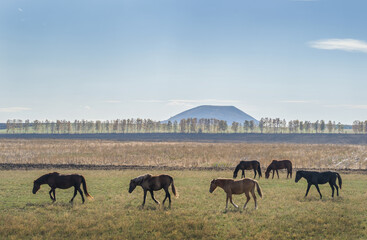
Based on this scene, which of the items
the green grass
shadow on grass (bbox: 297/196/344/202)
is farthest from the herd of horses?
shadow on grass (bbox: 297/196/344/202)

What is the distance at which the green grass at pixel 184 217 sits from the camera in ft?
40.9

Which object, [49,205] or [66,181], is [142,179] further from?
[49,205]

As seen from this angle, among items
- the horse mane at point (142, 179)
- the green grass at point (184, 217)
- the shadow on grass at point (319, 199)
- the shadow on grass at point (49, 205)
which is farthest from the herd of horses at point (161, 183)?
the shadow on grass at point (319, 199)

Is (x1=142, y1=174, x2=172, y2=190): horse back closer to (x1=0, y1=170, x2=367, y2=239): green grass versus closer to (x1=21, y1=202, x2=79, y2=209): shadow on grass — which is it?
(x1=0, y1=170, x2=367, y2=239): green grass

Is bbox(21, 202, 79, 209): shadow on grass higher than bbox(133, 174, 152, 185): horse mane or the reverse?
the reverse

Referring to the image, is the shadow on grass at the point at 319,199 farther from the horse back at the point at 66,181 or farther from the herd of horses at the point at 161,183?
the horse back at the point at 66,181

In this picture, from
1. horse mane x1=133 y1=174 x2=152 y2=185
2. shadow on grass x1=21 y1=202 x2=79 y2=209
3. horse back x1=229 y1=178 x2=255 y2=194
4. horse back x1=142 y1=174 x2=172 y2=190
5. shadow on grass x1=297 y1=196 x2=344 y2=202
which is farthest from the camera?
shadow on grass x1=297 y1=196 x2=344 y2=202

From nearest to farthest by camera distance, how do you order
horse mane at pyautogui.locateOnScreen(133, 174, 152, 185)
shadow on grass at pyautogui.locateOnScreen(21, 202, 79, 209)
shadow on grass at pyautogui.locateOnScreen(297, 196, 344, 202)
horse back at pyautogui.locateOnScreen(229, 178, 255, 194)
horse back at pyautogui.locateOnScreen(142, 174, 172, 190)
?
horse back at pyautogui.locateOnScreen(229, 178, 255, 194) < horse back at pyautogui.locateOnScreen(142, 174, 172, 190) < shadow on grass at pyautogui.locateOnScreen(21, 202, 79, 209) < horse mane at pyautogui.locateOnScreen(133, 174, 152, 185) < shadow on grass at pyautogui.locateOnScreen(297, 196, 344, 202)

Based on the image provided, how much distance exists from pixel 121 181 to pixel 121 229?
13148 mm

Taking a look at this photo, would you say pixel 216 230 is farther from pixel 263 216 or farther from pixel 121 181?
pixel 121 181

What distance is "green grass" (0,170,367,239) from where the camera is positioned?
12461 mm

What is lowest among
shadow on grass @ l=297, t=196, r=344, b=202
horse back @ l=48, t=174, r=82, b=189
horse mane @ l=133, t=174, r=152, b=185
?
shadow on grass @ l=297, t=196, r=344, b=202

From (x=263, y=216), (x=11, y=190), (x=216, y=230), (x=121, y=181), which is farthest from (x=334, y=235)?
(x=11, y=190)

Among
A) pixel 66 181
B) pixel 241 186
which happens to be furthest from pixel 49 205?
pixel 241 186
